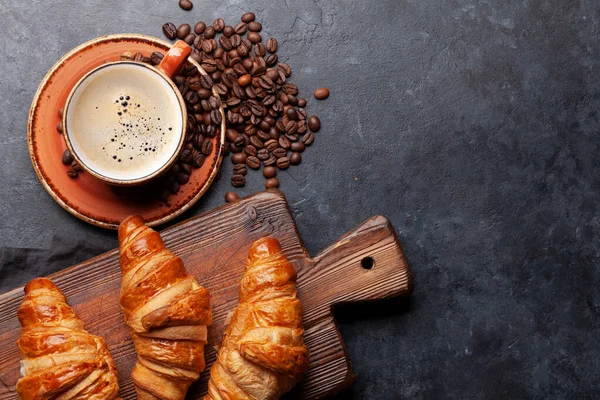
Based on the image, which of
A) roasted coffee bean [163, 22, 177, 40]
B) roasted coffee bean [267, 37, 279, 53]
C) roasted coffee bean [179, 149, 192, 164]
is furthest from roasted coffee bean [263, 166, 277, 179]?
roasted coffee bean [163, 22, 177, 40]

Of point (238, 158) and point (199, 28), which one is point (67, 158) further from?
point (199, 28)

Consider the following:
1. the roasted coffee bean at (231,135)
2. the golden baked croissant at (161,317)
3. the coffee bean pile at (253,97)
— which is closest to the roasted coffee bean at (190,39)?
the coffee bean pile at (253,97)

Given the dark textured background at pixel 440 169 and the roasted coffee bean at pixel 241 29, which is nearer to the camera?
the dark textured background at pixel 440 169

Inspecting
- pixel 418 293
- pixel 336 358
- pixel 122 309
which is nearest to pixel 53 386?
pixel 122 309

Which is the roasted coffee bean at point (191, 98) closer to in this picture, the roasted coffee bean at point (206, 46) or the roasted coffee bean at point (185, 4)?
the roasted coffee bean at point (206, 46)

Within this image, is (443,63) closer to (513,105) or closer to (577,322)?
(513,105)

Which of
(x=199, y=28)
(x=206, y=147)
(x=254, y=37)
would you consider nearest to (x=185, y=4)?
(x=199, y=28)
